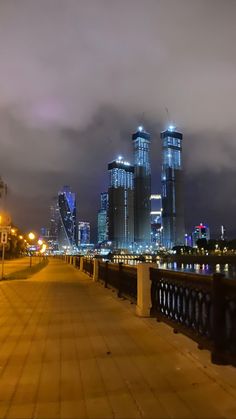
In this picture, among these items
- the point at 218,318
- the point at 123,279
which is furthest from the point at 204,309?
the point at 123,279

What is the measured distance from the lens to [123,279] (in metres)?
16.3

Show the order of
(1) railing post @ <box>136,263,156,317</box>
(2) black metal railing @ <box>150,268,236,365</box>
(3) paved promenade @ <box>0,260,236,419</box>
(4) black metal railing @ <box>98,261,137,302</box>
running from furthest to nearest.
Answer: (4) black metal railing @ <box>98,261,137,302</box>
(1) railing post @ <box>136,263,156,317</box>
(2) black metal railing @ <box>150,268,236,365</box>
(3) paved promenade @ <box>0,260,236,419</box>

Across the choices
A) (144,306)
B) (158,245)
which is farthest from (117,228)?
(144,306)

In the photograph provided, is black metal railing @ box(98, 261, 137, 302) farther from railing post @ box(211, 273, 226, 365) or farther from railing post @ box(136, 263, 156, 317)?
railing post @ box(211, 273, 226, 365)

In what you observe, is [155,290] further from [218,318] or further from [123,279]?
[123,279]

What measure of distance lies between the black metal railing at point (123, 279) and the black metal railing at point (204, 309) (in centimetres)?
383

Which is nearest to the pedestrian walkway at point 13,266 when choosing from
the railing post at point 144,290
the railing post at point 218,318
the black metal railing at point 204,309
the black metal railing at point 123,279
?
the black metal railing at point 123,279

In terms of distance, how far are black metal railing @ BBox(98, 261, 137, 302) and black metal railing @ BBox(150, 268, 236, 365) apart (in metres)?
3.83

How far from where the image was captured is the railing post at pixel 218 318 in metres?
6.49

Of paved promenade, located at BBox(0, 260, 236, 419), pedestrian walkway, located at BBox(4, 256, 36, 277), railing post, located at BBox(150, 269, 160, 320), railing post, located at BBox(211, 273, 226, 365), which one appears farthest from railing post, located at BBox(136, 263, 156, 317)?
pedestrian walkway, located at BBox(4, 256, 36, 277)

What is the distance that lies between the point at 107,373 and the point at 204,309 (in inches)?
70.7

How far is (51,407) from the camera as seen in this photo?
502 centimetres

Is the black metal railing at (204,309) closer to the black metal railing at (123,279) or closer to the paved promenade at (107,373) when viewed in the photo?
the paved promenade at (107,373)

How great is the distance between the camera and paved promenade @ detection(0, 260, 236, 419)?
4.97 meters
